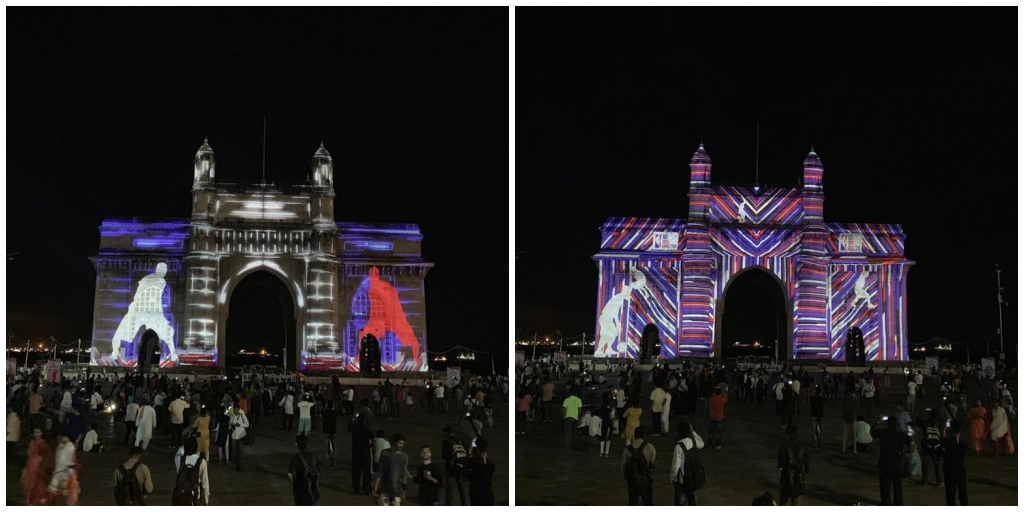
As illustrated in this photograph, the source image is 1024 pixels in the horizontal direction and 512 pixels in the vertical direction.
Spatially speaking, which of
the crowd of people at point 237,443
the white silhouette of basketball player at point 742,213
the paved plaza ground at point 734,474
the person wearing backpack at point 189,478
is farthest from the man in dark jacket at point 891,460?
Answer: the white silhouette of basketball player at point 742,213

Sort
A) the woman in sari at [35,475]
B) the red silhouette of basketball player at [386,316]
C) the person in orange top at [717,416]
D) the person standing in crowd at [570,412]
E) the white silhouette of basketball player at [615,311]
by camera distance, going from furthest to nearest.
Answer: the white silhouette of basketball player at [615,311] < the red silhouette of basketball player at [386,316] < the person in orange top at [717,416] < the person standing in crowd at [570,412] < the woman in sari at [35,475]

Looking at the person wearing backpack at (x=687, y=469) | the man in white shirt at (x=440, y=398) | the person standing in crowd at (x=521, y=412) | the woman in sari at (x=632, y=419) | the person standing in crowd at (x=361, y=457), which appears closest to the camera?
the person wearing backpack at (x=687, y=469)

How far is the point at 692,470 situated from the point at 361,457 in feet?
17.7

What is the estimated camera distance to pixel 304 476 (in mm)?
15633

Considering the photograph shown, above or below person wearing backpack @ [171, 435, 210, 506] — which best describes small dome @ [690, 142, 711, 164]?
above

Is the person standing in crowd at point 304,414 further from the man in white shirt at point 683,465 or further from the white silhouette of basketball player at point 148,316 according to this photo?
the white silhouette of basketball player at point 148,316

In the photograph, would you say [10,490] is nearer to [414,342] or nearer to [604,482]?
[604,482]

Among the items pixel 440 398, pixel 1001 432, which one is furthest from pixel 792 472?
pixel 440 398

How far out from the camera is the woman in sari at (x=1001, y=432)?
2130cm

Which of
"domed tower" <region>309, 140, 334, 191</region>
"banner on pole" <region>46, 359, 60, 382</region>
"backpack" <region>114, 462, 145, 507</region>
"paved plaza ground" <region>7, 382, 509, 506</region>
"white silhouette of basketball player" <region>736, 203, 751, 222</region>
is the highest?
"domed tower" <region>309, 140, 334, 191</region>

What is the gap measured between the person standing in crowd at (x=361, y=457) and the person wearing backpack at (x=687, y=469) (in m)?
4.94

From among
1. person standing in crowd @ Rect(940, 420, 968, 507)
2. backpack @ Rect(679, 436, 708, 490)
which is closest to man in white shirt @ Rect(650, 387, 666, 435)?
person standing in crowd @ Rect(940, 420, 968, 507)

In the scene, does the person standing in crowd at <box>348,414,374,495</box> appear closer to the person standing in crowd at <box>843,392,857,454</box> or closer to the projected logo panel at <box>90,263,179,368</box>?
the person standing in crowd at <box>843,392,857,454</box>

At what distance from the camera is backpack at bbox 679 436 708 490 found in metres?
14.8
